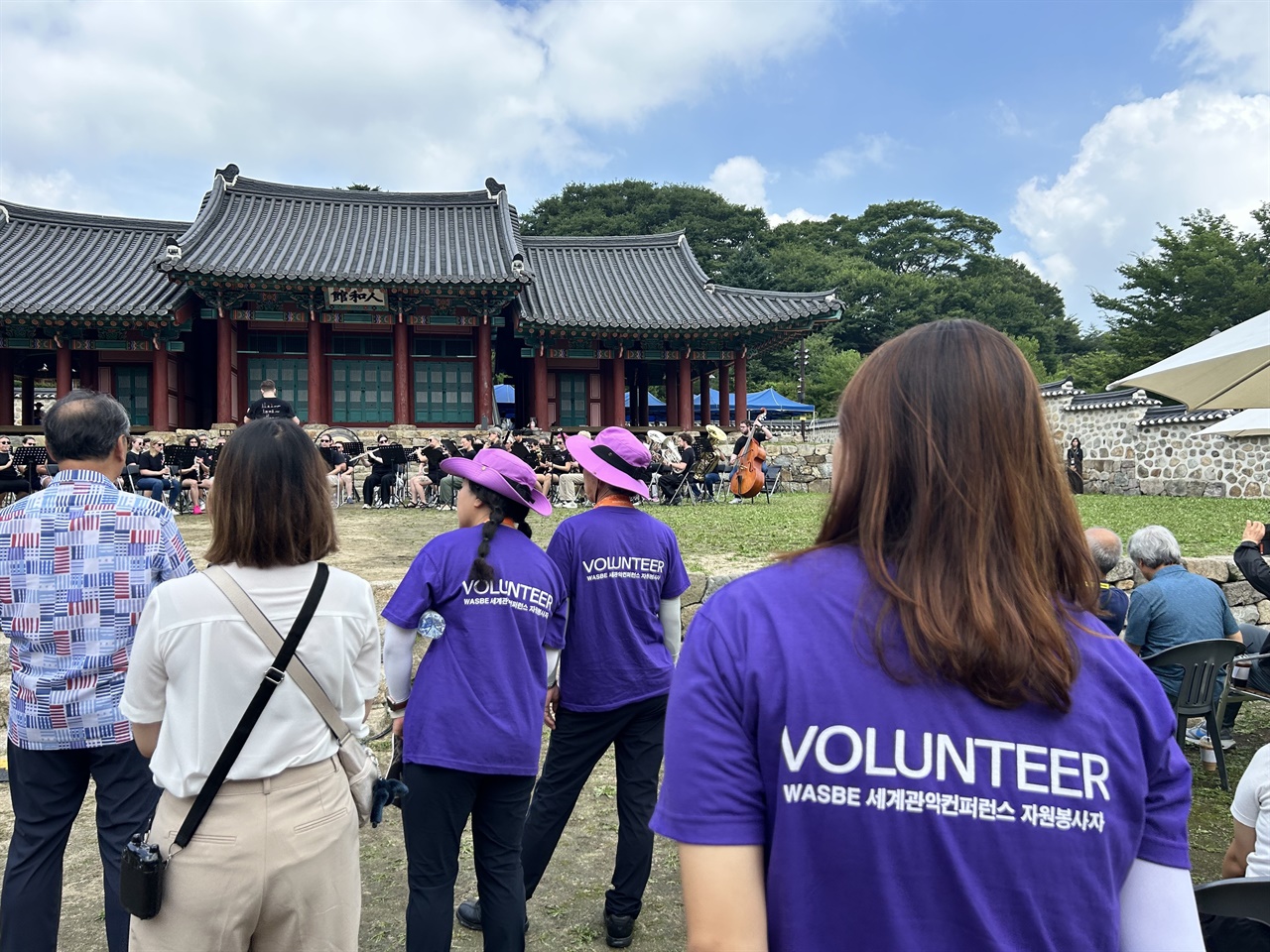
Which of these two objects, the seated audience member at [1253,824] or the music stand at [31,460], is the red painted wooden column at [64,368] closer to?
the music stand at [31,460]

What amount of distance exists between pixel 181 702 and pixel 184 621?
7.5 inches

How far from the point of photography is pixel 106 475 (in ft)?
8.58

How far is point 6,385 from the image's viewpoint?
1812 cm

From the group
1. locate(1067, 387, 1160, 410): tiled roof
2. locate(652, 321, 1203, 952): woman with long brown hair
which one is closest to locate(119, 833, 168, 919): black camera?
locate(652, 321, 1203, 952): woman with long brown hair

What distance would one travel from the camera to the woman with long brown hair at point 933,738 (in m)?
1.01

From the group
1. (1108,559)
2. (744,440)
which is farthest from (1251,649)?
(744,440)

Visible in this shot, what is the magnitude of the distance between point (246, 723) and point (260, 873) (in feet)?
1.06

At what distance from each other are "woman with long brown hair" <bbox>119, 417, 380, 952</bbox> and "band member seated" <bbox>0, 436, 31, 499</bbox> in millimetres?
11460

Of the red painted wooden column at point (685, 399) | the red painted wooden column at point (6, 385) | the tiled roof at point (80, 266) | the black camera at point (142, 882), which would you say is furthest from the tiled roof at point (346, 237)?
the black camera at point (142, 882)

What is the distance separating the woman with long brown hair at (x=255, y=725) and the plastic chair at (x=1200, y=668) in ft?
15.0

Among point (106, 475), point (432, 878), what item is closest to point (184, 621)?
point (106, 475)

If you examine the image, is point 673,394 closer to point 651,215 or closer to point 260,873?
point 260,873

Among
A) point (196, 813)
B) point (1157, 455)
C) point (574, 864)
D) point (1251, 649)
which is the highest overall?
point (1157, 455)

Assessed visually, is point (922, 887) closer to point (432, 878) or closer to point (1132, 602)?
point (432, 878)
